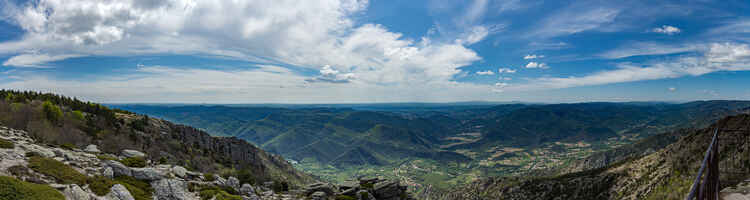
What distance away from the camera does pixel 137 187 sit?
2333 cm

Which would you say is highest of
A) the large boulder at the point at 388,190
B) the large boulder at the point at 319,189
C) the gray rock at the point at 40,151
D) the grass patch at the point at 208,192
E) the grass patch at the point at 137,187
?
the gray rock at the point at 40,151

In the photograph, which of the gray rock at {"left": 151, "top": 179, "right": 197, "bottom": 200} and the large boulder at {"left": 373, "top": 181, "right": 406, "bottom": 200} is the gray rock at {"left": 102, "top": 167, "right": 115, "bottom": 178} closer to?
the gray rock at {"left": 151, "top": 179, "right": 197, "bottom": 200}

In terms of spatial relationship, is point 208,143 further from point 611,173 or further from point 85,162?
point 611,173

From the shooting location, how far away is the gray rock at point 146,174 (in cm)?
2517

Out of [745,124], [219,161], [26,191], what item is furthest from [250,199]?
[745,124]

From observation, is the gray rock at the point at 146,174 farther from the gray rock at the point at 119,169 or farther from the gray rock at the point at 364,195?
the gray rock at the point at 364,195

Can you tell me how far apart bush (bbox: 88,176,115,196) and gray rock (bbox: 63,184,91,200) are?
5.38 ft

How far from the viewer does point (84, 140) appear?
127 ft

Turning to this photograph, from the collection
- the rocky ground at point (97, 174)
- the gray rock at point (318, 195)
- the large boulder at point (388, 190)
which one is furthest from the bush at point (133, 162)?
the large boulder at point (388, 190)

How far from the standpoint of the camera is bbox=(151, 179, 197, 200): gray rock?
79.8ft

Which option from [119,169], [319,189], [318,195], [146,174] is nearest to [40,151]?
[119,169]

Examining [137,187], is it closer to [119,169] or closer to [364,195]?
[119,169]

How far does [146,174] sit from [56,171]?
747 cm

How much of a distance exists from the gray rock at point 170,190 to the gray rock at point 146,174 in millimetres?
838
